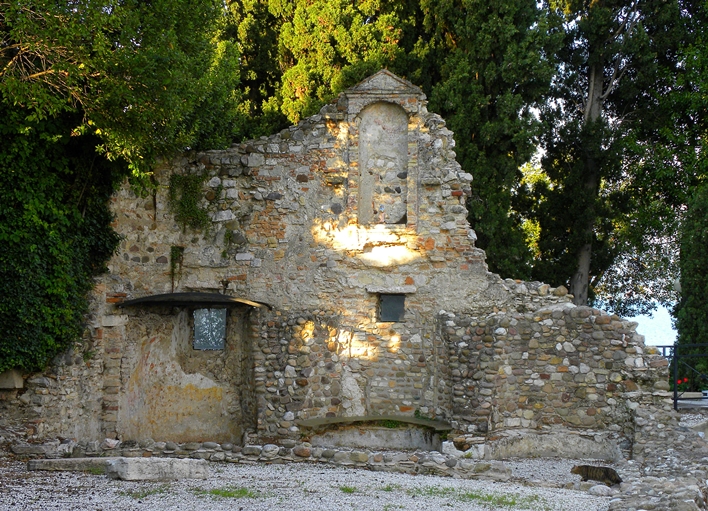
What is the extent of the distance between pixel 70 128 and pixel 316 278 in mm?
4442

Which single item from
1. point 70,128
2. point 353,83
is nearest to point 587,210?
point 353,83

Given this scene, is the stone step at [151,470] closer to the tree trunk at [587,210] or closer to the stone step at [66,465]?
the stone step at [66,465]

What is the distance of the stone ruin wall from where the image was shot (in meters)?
12.6

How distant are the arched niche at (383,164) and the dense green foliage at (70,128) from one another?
114 inches

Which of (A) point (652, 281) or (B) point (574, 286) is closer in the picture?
(B) point (574, 286)

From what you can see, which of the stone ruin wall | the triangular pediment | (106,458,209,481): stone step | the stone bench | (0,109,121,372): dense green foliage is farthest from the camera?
the triangular pediment

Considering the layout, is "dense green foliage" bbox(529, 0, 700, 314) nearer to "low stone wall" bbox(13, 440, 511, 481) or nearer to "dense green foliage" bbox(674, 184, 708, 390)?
"dense green foliage" bbox(674, 184, 708, 390)

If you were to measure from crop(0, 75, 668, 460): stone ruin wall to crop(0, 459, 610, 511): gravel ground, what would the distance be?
3168mm

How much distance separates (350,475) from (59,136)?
224 inches

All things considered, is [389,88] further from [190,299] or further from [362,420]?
[362,420]

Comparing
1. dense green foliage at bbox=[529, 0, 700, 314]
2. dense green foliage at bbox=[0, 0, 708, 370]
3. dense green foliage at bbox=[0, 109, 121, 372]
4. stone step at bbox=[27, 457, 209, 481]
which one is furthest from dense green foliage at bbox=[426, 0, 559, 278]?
stone step at bbox=[27, 457, 209, 481]

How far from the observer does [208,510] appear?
7.12m

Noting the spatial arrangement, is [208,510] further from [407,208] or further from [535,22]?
[535,22]

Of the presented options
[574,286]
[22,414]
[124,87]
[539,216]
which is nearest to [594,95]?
[539,216]
